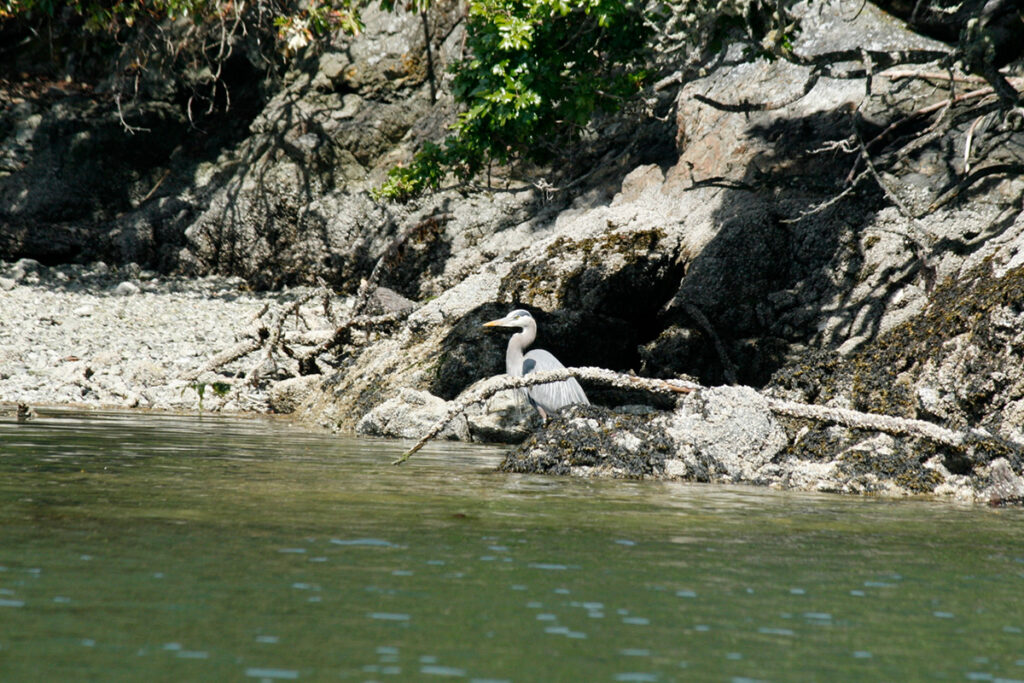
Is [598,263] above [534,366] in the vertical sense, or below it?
above

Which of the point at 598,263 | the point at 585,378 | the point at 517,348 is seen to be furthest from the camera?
the point at 598,263

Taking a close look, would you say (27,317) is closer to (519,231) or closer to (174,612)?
(519,231)

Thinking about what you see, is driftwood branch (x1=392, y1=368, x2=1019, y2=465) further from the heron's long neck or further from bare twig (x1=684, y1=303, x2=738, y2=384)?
bare twig (x1=684, y1=303, x2=738, y2=384)

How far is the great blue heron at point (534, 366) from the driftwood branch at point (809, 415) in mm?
738

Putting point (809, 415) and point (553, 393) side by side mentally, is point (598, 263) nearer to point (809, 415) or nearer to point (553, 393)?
point (553, 393)

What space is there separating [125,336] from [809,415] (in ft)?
33.3

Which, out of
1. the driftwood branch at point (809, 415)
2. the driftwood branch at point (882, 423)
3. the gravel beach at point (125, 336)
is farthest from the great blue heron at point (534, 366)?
the gravel beach at point (125, 336)

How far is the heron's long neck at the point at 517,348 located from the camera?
941cm

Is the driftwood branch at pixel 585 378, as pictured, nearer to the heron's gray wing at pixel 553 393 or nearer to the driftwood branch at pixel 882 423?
the driftwood branch at pixel 882 423

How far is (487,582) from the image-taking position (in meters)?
3.71

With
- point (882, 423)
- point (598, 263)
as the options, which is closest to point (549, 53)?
point (598, 263)

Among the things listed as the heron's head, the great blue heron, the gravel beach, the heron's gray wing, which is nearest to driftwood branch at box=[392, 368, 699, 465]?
the great blue heron

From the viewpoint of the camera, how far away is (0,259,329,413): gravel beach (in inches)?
486

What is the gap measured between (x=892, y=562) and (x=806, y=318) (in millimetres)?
6651
